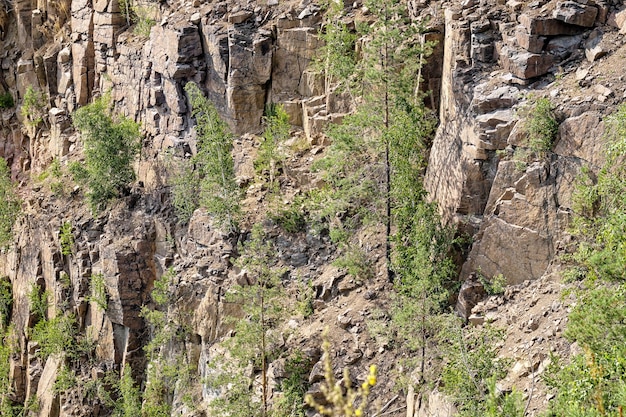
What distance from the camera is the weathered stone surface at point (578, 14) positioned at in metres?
22.1

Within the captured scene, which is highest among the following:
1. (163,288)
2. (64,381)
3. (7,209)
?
(163,288)

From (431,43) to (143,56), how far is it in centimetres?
1697

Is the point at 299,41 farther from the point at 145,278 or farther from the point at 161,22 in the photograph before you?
the point at 145,278

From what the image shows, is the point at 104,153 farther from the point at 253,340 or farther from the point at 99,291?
the point at 253,340

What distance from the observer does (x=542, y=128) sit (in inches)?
806

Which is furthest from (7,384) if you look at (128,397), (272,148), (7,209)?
(272,148)

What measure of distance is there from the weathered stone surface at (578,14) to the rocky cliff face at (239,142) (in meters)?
0.04

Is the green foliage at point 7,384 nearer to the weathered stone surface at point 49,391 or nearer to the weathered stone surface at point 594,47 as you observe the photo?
the weathered stone surface at point 49,391

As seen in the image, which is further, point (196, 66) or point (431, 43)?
point (196, 66)

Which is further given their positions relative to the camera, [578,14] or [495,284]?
[578,14]

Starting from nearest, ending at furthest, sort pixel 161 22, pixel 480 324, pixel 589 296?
pixel 589 296 → pixel 480 324 → pixel 161 22

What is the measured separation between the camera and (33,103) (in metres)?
43.6

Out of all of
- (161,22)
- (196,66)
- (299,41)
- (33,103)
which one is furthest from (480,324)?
(33,103)

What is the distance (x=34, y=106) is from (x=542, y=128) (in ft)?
104
